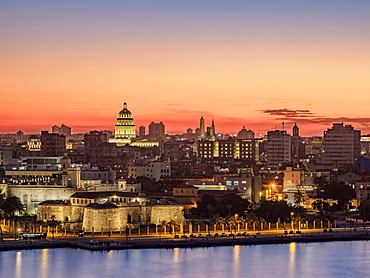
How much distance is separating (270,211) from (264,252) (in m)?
8.00

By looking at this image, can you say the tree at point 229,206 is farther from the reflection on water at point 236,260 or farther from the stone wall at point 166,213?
the reflection on water at point 236,260

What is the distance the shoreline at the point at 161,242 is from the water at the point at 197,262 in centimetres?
52

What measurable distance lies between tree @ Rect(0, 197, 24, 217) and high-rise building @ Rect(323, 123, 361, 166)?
58774 millimetres

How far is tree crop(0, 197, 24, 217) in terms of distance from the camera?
50375 millimetres

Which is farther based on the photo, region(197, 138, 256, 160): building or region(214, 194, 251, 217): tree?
region(197, 138, 256, 160): building

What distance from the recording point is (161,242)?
148 ft

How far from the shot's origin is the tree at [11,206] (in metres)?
50.4

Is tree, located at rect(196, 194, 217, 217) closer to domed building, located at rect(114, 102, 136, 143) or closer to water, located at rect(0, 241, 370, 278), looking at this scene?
water, located at rect(0, 241, 370, 278)

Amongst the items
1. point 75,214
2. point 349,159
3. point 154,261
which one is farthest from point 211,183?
point 349,159

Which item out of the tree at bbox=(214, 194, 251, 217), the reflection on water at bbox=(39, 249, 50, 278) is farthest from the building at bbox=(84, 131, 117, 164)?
the reflection on water at bbox=(39, 249, 50, 278)

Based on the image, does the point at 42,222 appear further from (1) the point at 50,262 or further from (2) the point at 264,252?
(2) the point at 264,252

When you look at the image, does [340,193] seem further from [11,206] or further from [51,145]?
[51,145]

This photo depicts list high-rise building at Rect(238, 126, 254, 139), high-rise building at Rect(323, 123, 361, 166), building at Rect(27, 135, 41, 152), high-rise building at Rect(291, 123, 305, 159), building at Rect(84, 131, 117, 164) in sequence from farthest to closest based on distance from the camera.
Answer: high-rise building at Rect(238, 126, 254, 139)
high-rise building at Rect(291, 123, 305, 159)
building at Rect(27, 135, 41, 152)
high-rise building at Rect(323, 123, 361, 166)
building at Rect(84, 131, 117, 164)

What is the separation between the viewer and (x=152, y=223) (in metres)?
48.3
